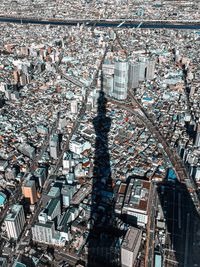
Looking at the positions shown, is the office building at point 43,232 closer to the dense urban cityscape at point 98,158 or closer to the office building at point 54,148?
the dense urban cityscape at point 98,158

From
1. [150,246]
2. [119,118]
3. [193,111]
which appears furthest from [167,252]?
[193,111]

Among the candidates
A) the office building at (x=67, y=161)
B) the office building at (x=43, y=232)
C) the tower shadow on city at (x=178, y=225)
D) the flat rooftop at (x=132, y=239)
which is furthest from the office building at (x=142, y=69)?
the office building at (x=43, y=232)

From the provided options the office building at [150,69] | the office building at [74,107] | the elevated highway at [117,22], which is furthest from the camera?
the elevated highway at [117,22]

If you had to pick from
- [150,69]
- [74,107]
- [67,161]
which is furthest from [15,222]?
[150,69]

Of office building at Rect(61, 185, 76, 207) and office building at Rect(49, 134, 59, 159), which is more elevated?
office building at Rect(49, 134, 59, 159)

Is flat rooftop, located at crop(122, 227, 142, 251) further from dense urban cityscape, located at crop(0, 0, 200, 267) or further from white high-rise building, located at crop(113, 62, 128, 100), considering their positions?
white high-rise building, located at crop(113, 62, 128, 100)

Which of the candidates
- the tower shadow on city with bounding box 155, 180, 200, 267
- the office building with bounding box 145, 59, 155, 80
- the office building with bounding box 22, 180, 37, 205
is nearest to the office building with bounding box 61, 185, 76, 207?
the office building with bounding box 22, 180, 37, 205

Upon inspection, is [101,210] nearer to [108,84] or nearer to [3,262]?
[3,262]
